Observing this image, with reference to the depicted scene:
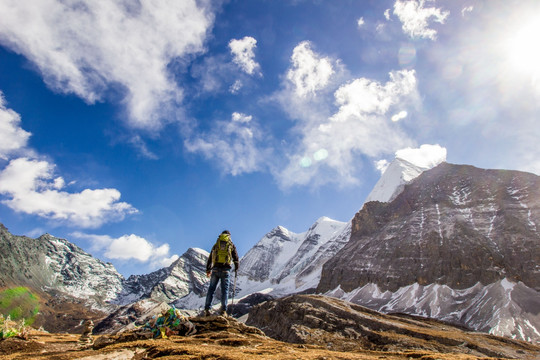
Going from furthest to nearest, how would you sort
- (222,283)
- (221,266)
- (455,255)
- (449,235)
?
(449,235) < (455,255) < (221,266) < (222,283)

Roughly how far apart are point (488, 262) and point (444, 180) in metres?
68.2

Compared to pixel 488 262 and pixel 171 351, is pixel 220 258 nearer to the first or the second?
pixel 171 351

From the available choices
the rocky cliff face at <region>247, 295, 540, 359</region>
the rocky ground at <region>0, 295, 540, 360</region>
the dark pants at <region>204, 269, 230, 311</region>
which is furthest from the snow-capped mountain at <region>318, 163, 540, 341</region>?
the dark pants at <region>204, 269, 230, 311</region>

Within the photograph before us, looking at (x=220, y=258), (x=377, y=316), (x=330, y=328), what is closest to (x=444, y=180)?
(x=377, y=316)

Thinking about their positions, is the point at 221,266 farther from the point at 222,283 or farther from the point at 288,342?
the point at 288,342

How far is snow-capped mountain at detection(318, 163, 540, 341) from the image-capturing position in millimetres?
101375

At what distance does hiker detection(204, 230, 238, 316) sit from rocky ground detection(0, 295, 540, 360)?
4.01ft

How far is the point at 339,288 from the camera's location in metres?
153

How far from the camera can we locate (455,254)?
5027 inches

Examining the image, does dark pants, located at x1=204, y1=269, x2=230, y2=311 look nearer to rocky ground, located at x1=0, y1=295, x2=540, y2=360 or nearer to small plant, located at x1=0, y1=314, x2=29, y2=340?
rocky ground, located at x1=0, y1=295, x2=540, y2=360

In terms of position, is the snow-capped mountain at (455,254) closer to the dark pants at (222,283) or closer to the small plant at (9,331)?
the dark pants at (222,283)

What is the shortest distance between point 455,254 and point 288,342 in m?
117

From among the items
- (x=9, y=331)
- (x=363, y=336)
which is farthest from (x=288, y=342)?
(x=9, y=331)

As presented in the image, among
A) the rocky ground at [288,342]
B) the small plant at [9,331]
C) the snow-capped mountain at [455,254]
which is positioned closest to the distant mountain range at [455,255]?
the snow-capped mountain at [455,254]
